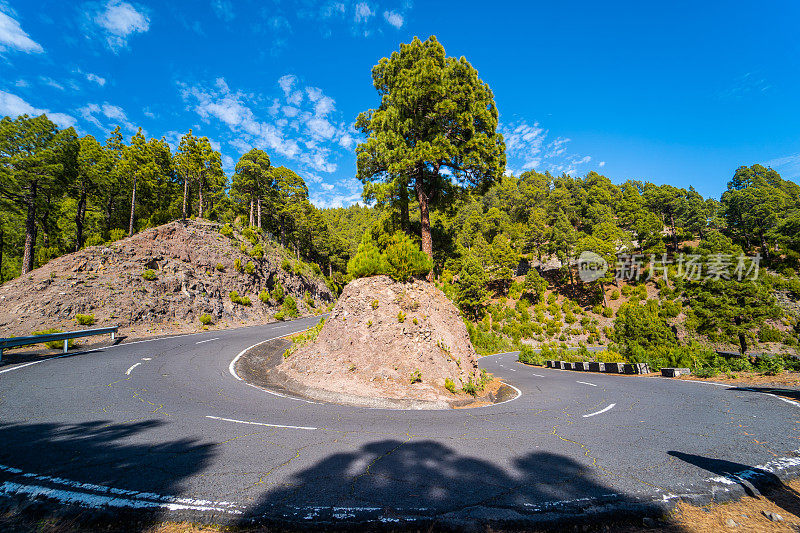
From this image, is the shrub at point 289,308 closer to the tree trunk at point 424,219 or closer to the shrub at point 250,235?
the shrub at point 250,235

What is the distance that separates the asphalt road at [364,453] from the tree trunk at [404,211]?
11.2 m

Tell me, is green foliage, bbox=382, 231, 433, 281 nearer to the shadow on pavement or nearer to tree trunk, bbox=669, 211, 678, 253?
the shadow on pavement

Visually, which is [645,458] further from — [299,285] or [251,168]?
[251,168]

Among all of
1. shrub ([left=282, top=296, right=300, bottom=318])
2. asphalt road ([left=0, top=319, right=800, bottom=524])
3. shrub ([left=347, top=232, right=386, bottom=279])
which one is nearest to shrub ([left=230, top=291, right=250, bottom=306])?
shrub ([left=282, top=296, right=300, bottom=318])

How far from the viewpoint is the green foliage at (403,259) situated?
13.3m

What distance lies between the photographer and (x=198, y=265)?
1102 inches

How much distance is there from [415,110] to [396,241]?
721 centimetres

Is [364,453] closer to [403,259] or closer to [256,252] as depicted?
[403,259]

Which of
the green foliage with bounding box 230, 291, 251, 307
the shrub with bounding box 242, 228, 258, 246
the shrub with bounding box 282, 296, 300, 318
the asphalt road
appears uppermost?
the shrub with bounding box 242, 228, 258, 246

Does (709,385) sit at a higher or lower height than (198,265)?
lower

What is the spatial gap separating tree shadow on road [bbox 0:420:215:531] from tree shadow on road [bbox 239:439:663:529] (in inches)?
52.8

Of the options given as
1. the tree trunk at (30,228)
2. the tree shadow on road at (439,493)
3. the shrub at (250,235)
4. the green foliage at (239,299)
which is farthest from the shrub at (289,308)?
the tree shadow on road at (439,493)

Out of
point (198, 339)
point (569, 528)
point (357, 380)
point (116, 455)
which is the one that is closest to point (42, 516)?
point (116, 455)

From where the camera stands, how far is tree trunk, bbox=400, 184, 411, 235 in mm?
15830
